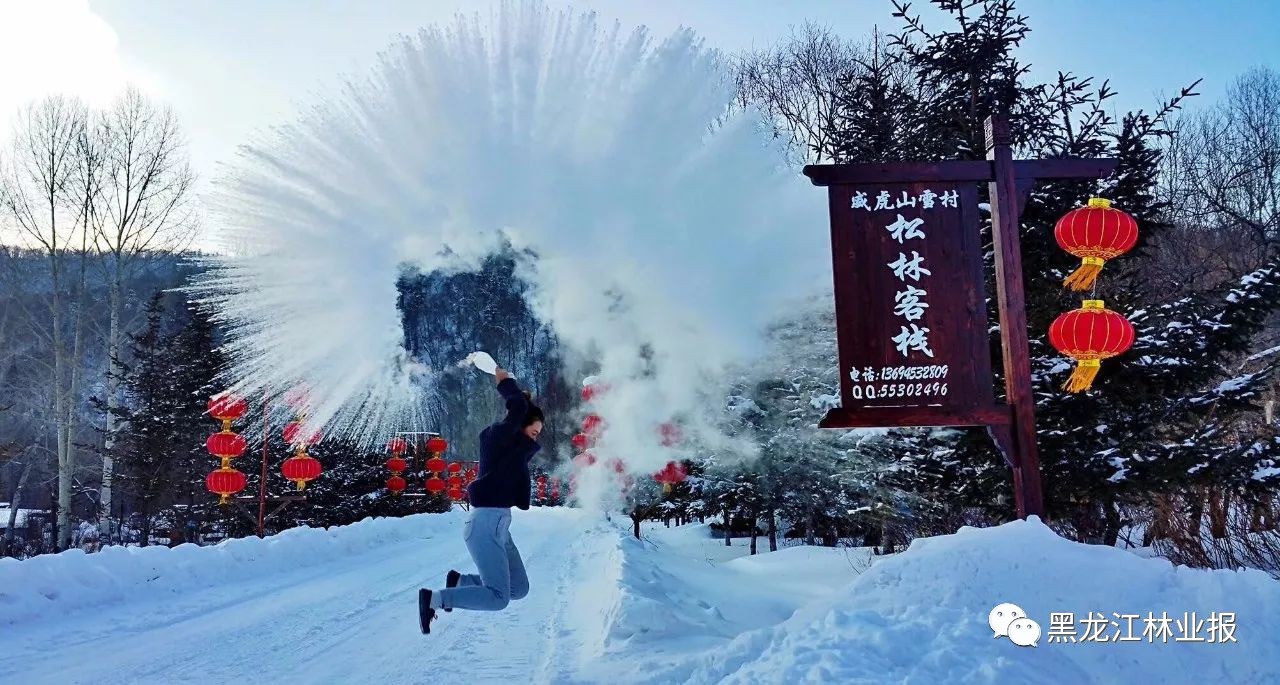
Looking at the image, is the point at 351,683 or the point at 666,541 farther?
the point at 666,541

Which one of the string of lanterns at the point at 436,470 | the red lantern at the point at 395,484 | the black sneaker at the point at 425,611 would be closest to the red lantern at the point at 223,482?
the string of lanterns at the point at 436,470

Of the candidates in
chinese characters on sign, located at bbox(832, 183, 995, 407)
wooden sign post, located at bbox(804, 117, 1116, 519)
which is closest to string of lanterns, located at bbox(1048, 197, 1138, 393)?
wooden sign post, located at bbox(804, 117, 1116, 519)

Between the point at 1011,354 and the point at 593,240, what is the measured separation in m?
4.18

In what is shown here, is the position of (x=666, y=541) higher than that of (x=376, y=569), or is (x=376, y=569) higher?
(x=376, y=569)

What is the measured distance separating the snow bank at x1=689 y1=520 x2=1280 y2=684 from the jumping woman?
136 centimetres

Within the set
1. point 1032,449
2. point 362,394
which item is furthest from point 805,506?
point 362,394

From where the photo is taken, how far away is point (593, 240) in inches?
304

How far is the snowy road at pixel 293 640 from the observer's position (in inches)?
180

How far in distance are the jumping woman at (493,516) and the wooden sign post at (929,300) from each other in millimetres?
2866

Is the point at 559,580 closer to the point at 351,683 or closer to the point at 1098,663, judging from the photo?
the point at 351,683

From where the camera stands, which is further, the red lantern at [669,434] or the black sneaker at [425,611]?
the red lantern at [669,434]

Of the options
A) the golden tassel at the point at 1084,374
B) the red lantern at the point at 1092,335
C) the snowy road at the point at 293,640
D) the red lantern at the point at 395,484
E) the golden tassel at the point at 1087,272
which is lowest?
the red lantern at the point at 395,484

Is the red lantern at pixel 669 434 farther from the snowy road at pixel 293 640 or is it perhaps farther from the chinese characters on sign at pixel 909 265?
the chinese characters on sign at pixel 909 265

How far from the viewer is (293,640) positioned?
18.3 feet
